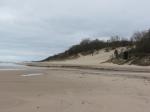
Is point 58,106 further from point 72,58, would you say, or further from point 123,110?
point 72,58

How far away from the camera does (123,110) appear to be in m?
7.82

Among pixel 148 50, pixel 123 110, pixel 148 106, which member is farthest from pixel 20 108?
pixel 148 50

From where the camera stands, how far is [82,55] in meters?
69.3

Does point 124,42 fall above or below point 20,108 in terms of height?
above

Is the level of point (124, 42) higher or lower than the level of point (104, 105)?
higher

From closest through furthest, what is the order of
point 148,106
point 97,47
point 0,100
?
point 148,106
point 0,100
point 97,47

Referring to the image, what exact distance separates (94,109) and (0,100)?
3.01 meters

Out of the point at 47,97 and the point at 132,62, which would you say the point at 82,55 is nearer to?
the point at 132,62

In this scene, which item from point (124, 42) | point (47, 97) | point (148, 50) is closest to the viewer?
point (47, 97)

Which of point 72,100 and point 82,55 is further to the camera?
point 82,55

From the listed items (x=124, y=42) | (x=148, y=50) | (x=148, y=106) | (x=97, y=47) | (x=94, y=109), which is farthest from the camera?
(x=97, y=47)

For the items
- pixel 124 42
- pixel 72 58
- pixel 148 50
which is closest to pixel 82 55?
pixel 72 58

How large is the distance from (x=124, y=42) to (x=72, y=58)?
12362 mm

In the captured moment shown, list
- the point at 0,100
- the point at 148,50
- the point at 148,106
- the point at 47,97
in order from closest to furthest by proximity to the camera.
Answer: the point at 148,106
the point at 0,100
the point at 47,97
the point at 148,50
